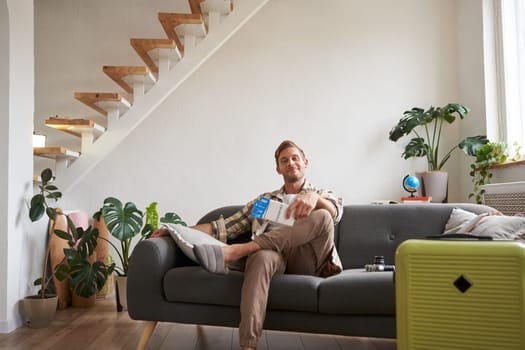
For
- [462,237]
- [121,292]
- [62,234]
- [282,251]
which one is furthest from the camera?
[121,292]

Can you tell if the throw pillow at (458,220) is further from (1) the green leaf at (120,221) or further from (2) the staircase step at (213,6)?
(2) the staircase step at (213,6)

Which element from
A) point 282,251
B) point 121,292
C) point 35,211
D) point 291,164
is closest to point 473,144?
point 291,164

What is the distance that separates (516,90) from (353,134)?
1406 mm

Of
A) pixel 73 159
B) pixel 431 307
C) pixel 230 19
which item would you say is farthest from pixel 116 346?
pixel 230 19

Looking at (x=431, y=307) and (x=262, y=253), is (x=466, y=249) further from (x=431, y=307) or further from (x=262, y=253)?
(x=262, y=253)

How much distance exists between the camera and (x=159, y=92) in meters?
4.62

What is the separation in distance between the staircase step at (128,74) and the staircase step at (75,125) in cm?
42

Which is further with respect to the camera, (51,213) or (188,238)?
(51,213)

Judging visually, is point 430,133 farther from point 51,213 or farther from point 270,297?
point 51,213

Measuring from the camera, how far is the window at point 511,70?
14.2 ft

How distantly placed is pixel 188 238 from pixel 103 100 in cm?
213

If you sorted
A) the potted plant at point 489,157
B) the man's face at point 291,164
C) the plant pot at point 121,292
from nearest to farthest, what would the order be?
the man's face at point 291,164 < the plant pot at point 121,292 < the potted plant at point 489,157

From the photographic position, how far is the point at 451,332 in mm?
1756

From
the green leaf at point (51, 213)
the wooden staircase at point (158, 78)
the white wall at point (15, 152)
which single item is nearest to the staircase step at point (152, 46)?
the wooden staircase at point (158, 78)
